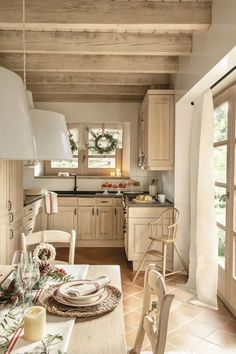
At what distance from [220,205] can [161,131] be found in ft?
4.52

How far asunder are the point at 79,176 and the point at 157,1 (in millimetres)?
3958

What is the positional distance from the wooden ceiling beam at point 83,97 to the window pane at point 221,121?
7.08 ft

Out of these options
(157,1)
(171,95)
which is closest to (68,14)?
(157,1)

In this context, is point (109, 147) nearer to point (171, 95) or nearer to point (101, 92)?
point (101, 92)

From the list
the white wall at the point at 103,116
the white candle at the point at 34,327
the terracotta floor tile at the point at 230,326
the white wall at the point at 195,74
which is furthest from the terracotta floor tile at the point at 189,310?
the white wall at the point at 103,116

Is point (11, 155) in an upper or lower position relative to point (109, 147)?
lower

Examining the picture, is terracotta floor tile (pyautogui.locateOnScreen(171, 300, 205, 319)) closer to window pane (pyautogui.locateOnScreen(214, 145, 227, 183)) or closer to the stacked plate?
window pane (pyautogui.locateOnScreen(214, 145, 227, 183))

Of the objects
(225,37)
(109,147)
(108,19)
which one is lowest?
(109,147)

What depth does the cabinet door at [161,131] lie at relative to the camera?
434 cm

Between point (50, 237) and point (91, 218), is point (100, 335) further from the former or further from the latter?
point (91, 218)

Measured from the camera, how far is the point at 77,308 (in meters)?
1.41

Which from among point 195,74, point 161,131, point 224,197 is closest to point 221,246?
point 224,197

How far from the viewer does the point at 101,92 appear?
509 centimetres

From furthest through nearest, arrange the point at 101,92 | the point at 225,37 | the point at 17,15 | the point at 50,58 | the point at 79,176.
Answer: the point at 79,176, the point at 101,92, the point at 50,58, the point at 17,15, the point at 225,37
